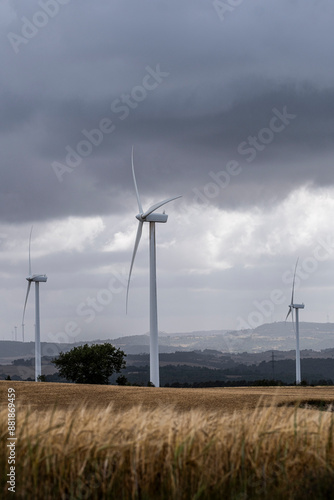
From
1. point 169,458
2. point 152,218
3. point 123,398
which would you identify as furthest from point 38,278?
point 169,458

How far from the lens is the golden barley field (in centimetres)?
1438

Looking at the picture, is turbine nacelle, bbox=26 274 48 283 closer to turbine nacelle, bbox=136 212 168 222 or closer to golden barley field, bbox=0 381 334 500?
turbine nacelle, bbox=136 212 168 222

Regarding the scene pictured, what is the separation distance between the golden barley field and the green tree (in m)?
47.7

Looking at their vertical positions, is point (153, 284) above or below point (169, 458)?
above

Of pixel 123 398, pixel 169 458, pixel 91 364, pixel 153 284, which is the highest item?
pixel 153 284

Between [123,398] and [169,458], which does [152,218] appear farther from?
[169,458]

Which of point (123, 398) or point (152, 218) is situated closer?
point (123, 398)

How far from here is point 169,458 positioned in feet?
49.6

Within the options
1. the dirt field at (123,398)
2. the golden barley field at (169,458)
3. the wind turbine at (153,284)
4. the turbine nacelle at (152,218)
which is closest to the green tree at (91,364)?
the wind turbine at (153,284)

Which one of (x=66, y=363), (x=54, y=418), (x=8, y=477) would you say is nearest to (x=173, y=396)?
(x=54, y=418)

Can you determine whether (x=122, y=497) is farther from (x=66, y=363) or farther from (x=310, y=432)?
(x=66, y=363)

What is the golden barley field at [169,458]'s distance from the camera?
Answer: 1438 centimetres

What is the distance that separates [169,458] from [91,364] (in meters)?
50.5

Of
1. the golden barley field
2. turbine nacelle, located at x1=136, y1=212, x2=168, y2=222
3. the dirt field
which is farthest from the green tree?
the golden barley field
